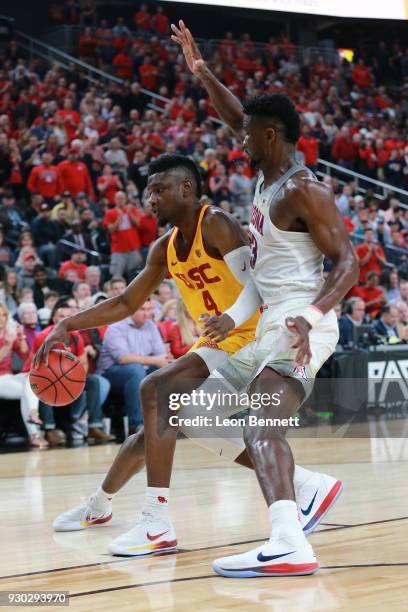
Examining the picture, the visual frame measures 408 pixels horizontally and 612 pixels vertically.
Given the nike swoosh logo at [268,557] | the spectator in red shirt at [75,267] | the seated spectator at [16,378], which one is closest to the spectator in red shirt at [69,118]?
the spectator in red shirt at [75,267]

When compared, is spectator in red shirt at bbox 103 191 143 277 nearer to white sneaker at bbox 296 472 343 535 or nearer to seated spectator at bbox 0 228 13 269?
seated spectator at bbox 0 228 13 269

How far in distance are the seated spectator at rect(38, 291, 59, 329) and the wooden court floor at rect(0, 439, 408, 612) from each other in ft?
7.75

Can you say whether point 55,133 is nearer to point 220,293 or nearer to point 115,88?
point 115,88

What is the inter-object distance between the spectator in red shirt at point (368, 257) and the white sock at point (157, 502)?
1068 centimetres

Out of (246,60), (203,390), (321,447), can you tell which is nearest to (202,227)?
(203,390)

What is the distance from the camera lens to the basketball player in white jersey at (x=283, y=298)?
3938 millimetres

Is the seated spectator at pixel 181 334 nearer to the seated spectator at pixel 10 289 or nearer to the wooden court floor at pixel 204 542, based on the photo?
the seated spectator at pixel 10 289

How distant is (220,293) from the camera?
4.86m

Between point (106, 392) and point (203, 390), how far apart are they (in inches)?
209

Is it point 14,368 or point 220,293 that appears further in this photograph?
point 14,368

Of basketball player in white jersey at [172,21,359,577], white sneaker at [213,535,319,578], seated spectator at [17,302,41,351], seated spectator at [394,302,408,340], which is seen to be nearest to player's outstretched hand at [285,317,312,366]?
basketball player in white jersey at [172,21,359,577]

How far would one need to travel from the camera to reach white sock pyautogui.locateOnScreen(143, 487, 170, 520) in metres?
4.62

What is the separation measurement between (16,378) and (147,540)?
5.26 meters

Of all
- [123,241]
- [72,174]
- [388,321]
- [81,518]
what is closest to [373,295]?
Result: [388,321]
